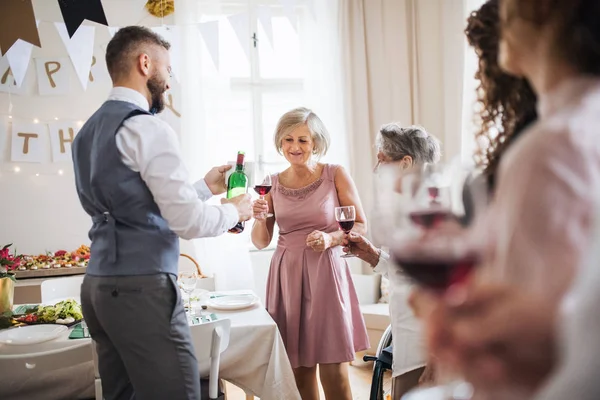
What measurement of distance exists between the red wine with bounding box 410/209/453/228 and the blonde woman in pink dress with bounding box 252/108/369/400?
1509 millimetres

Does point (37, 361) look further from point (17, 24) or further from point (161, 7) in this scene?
point (161, 7)

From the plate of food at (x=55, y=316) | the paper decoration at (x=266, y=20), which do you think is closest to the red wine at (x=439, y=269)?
the plate of food at (x=55, y=316)

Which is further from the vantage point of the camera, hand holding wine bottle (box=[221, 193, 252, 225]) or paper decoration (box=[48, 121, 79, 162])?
paper decoration (box=[48, 121, 79, 162])

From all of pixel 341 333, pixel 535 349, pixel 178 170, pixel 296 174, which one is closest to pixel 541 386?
pixel 535 349

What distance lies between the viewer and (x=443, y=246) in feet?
1.60

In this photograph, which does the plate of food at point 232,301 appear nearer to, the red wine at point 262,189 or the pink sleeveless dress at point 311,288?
the pink sleeveless dress at point 311,288

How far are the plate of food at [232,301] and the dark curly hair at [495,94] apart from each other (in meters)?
1.50

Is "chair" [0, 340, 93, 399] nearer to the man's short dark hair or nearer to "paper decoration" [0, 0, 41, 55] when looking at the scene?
the man's short dark hair

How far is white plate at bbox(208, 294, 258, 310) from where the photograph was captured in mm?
2076

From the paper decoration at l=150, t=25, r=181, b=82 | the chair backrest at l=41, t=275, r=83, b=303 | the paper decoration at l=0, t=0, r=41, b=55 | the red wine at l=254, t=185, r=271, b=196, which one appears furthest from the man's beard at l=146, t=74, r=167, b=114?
the paper decoration at l=150, t=25, r=181, b=82

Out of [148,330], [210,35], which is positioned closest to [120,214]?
[148,330]

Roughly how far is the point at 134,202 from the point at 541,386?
1129 millimetres

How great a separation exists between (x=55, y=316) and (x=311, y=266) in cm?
102

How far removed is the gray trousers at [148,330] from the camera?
1346 mm
